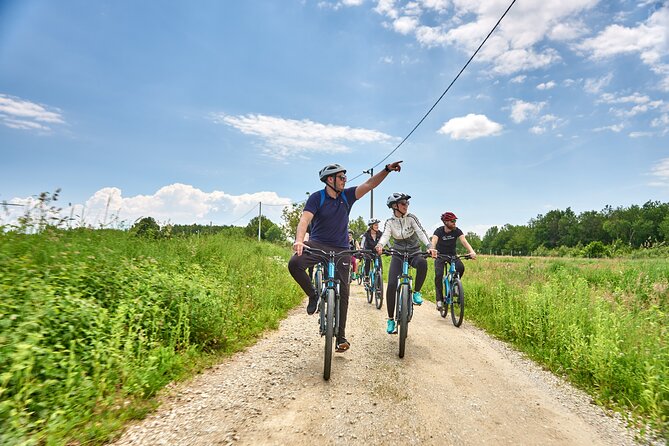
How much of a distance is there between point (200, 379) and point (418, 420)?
8.60ft

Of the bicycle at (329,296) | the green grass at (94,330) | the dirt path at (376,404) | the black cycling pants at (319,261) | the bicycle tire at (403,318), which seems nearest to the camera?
the green grass at (94,330)

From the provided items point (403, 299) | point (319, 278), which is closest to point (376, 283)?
point (319, 278)

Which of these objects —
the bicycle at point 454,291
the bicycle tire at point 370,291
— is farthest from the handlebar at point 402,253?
the bicycle tire at point 370,291

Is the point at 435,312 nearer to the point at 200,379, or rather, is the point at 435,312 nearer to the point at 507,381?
the point at 507,381

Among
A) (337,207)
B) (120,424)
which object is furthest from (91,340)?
(337,207)

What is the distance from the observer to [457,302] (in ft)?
26.2

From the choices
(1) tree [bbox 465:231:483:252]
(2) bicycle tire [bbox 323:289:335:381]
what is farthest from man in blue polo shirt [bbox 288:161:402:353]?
(1) tree [bbox 465:231:483:252]

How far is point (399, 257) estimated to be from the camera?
243 inches

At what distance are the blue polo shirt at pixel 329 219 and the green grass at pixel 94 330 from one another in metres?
2.10

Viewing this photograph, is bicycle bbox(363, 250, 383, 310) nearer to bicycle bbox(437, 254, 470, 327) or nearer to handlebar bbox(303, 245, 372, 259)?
bicycle bbox(437, 254, 470, 327)

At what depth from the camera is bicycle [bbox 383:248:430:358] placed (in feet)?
17.5

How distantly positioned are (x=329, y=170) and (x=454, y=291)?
4.69 m

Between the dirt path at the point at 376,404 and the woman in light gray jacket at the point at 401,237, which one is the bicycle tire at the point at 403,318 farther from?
the woman in light gray jacket at the point at 401,237

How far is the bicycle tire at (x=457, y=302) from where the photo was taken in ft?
25.4
